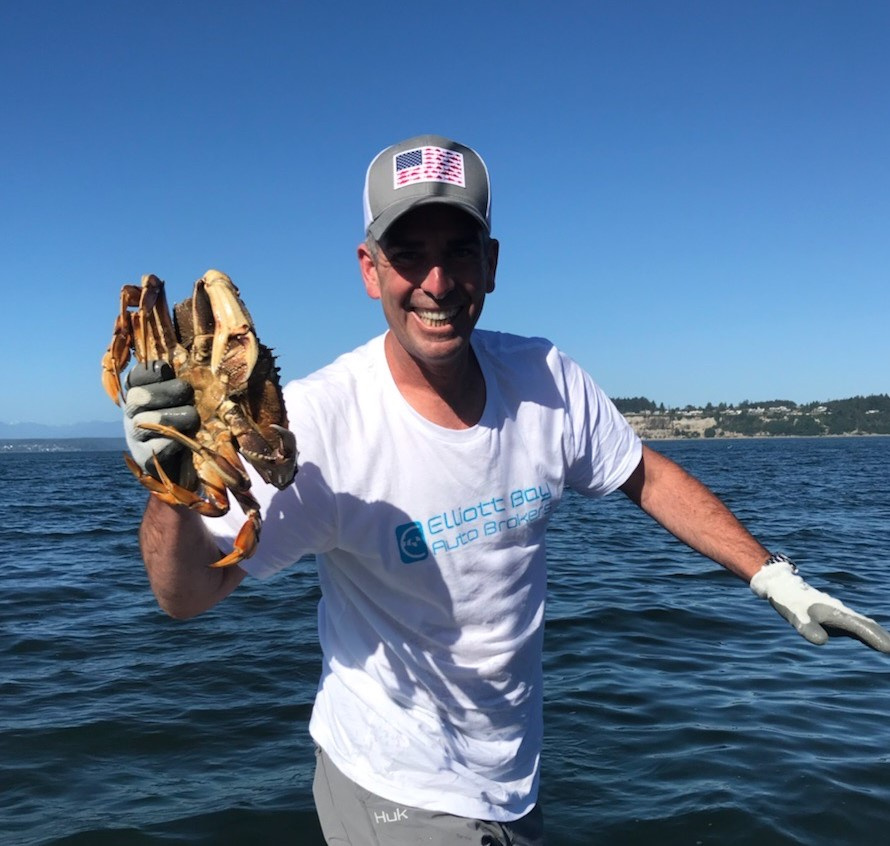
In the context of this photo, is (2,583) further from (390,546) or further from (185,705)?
(390,546)

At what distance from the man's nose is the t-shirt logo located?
2.89 ft

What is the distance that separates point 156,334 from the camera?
2758 mm

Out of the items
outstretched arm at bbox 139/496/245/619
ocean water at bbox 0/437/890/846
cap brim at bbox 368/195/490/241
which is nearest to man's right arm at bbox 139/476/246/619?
outstretched arm at bbox 139/496/245/619

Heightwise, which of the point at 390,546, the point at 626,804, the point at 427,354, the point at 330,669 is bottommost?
the point at 626,804

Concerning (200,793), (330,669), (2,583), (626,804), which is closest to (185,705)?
(200,793)

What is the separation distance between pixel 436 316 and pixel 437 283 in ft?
0.41

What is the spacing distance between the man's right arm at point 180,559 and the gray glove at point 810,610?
7.50 ft

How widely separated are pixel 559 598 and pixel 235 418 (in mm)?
11141

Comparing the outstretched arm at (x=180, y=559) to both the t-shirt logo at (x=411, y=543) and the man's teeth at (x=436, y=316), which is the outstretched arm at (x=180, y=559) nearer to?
the t-shirt logo at (x=411, y=543)

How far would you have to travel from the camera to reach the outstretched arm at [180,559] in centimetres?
277

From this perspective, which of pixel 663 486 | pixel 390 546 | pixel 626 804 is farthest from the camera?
pixel 626 804

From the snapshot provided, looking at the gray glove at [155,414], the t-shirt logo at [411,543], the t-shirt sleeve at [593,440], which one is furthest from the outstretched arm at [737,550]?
the gray glove at [155,414]

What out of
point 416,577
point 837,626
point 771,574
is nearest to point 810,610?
point 837,626

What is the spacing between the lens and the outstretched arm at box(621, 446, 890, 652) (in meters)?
3.43
